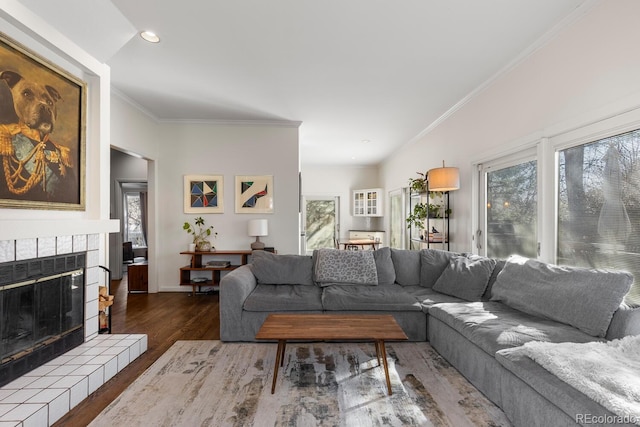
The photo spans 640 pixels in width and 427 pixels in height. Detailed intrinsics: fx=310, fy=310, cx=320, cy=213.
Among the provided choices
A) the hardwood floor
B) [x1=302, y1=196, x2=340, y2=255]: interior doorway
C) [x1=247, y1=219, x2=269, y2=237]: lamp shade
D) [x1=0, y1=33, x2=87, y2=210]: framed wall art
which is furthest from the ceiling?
[x1=302, y1=196, x2=340, y2=255]: interior doorway

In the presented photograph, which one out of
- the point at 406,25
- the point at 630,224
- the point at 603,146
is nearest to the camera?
the point at 630,224

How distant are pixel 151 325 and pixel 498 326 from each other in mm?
3323

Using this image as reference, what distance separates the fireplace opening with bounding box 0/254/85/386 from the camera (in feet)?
6.40

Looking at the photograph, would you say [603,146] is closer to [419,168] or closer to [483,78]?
[483,78]

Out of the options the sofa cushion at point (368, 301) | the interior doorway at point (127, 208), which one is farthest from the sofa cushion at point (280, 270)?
the interior doorway at point (127, 208)

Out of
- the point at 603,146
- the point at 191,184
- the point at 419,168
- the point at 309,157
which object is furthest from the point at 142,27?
the point at 309,157

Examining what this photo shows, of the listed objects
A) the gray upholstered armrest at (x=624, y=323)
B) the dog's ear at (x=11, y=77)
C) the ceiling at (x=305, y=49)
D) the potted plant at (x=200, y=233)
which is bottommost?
the gray upholstered armrest at (x=624, y=323)

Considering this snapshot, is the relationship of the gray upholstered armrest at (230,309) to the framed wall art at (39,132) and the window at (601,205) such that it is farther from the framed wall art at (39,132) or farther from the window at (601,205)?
the window at (601,205)

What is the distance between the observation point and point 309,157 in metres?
7.50

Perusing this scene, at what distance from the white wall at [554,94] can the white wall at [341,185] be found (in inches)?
174

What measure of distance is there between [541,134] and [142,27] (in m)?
3.43

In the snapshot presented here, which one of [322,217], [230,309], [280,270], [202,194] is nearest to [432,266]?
[280,270]

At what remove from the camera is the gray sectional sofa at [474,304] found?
5.35 ft

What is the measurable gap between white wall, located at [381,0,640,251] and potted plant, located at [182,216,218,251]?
359 centimetres
